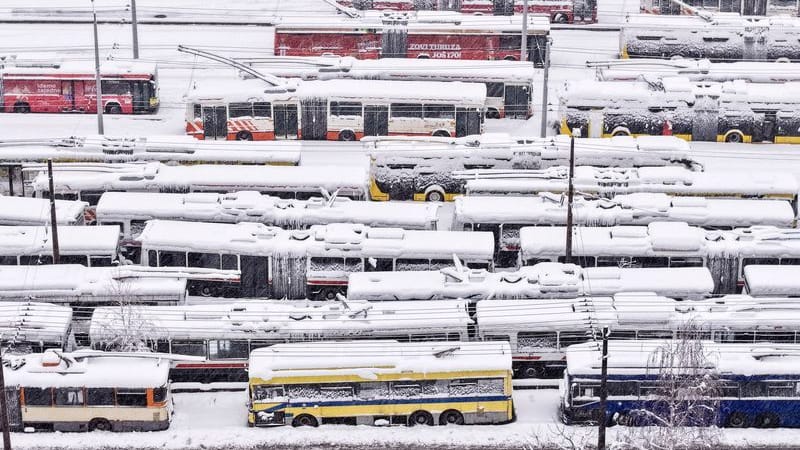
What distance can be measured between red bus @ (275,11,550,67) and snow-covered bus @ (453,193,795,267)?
2196cm

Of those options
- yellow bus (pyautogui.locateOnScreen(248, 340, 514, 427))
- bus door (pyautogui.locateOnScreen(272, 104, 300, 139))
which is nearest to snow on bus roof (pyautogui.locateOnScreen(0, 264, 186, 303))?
yellow bus (pyautogui.locateOnScreen(248, 340, 514, 427))

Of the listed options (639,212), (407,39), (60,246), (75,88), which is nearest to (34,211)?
A: (60,246)

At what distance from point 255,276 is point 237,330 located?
5.55m

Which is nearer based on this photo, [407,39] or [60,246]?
[60,246]

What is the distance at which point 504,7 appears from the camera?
7431 cm

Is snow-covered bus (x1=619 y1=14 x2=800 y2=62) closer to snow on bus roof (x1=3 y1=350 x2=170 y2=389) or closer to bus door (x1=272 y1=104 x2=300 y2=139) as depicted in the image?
bus door (x1=272 y1=104 x2=300 y2=139)

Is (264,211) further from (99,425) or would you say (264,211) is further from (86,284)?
(99,425)

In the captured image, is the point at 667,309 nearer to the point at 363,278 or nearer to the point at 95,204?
the point at 363,278

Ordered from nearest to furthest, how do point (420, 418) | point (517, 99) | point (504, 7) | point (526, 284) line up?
point (420, 418) < point (526, 284) < point (517, 99) < point (504, 7)

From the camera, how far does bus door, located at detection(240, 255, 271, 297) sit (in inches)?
1682

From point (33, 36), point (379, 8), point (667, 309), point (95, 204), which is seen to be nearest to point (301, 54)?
point (379, 8)

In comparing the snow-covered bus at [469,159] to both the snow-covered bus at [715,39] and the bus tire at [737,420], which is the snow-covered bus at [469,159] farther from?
the snow-covered bus at [715,39]

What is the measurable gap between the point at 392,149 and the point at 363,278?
10888 millimetres

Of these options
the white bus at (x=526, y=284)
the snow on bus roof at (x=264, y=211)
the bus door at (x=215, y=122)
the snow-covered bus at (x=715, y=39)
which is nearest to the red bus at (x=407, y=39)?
the snow-covered bus at (x=715, y=39)
